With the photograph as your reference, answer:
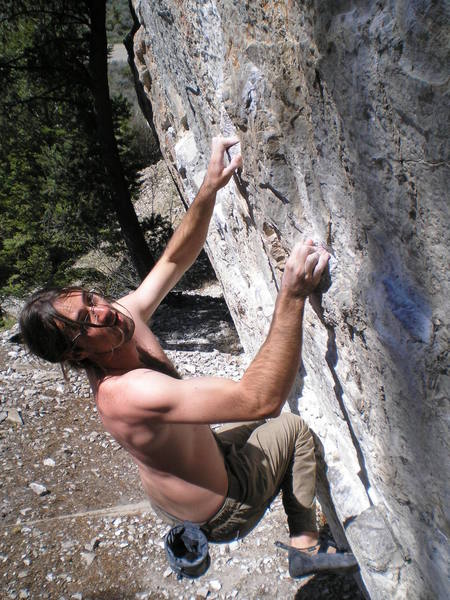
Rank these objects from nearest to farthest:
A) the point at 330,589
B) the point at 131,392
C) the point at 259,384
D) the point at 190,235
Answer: the point at 259,384 < the point at 131,392 < the point at 190,235 < the point at 330,589

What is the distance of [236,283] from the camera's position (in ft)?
10.3

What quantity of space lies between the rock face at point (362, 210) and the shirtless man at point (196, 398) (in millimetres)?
141

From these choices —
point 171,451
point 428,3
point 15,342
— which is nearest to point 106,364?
point 171,451

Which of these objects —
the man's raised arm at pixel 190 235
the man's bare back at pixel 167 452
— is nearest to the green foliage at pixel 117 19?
the man's raised arm at pixel 190 235

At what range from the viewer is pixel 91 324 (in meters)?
1.82

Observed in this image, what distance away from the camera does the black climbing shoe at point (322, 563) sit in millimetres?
2092

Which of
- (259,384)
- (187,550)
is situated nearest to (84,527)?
(187,550)

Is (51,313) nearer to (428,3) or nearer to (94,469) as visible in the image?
(428,3)

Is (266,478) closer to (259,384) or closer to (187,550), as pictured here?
(187,550)

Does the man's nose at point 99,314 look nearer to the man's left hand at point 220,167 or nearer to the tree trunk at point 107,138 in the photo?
the man's left hand at point 220,167

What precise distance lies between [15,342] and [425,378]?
17.0 feet

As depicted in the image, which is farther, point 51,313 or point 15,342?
point 15,342

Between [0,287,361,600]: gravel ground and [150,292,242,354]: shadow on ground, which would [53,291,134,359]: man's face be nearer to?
[0,287,361,600]: gravel ground

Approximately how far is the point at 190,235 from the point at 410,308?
3.99ft
